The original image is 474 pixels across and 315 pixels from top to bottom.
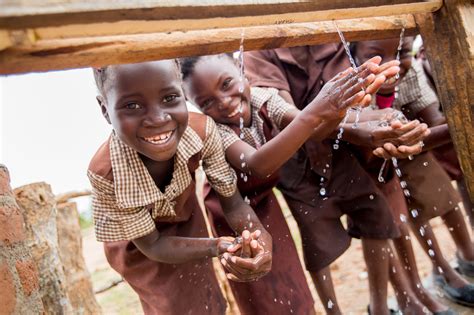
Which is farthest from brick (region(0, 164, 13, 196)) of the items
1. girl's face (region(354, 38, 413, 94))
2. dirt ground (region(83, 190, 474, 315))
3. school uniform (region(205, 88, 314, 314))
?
dirt ground (region(83, 190, 474, 315))

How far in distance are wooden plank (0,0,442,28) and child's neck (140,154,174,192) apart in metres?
0.96

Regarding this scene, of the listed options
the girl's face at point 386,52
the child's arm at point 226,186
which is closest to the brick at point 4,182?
the child's arm at point 226,186

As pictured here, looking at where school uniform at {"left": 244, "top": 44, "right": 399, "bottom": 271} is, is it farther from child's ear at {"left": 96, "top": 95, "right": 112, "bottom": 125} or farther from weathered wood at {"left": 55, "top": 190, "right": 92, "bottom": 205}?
weathered wood at {"left": 55, "top": 190, "right": 92, "bottom": 205}

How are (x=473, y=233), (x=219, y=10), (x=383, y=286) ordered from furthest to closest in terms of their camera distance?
(x=473, y=233) < (x=383, y=286) < (x=219, y=10)

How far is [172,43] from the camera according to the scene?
151 centimetres

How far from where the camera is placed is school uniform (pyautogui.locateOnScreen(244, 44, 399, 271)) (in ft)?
9.60

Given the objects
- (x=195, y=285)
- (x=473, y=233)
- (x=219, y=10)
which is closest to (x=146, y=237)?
(x=195, y=285)

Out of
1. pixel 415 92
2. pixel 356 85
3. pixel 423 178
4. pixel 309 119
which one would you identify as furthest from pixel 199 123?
pixel 423 178

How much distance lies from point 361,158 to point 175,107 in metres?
1.44

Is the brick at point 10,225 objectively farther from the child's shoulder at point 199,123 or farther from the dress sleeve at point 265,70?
the dress sleeve at point 265,70

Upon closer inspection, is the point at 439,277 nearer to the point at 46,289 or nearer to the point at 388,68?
the point at 388,68

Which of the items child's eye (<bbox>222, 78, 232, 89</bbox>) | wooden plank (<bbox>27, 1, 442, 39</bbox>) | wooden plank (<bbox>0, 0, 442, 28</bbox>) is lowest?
child's eye (<bbox>222, 78, 232, 89</bbox>)

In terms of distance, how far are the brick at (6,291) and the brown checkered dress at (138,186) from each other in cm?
61

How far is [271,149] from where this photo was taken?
7.20 feet
